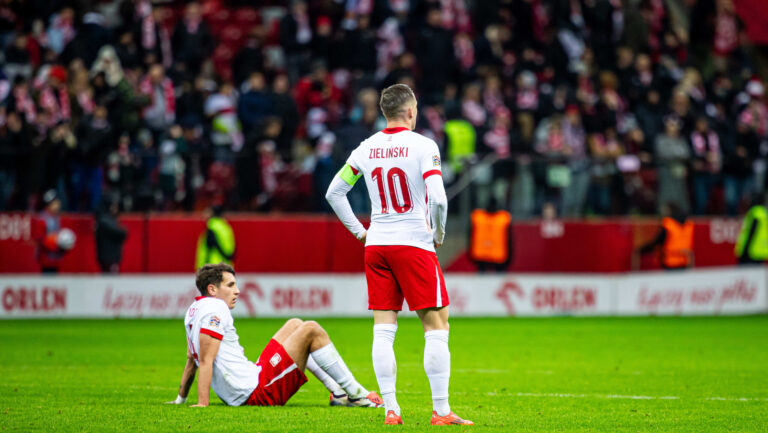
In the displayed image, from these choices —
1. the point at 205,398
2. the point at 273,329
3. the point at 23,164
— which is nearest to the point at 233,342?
the point at 205,398

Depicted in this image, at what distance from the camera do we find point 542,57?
82.4ft

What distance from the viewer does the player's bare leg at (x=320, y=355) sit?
8672 mm

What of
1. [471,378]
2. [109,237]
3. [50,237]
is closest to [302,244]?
[109,237]

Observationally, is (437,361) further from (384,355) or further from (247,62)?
(247,62)

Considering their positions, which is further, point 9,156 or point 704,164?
point 704,164

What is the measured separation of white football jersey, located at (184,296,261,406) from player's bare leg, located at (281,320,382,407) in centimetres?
31

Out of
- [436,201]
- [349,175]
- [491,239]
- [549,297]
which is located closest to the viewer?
[436,201]

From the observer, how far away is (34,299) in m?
19.2

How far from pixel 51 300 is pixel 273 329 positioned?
4013 mm

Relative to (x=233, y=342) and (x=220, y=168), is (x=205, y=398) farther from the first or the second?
(x=220, y=168)

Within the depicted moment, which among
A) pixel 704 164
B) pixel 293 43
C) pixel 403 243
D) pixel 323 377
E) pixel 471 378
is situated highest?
pixel 293 43

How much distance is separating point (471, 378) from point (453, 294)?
9322mm

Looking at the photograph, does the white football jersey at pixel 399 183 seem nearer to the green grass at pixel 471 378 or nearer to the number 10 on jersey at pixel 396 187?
the number 10 on jersey at pixel 396 187

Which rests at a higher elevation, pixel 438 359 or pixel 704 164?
pixel 704 164
